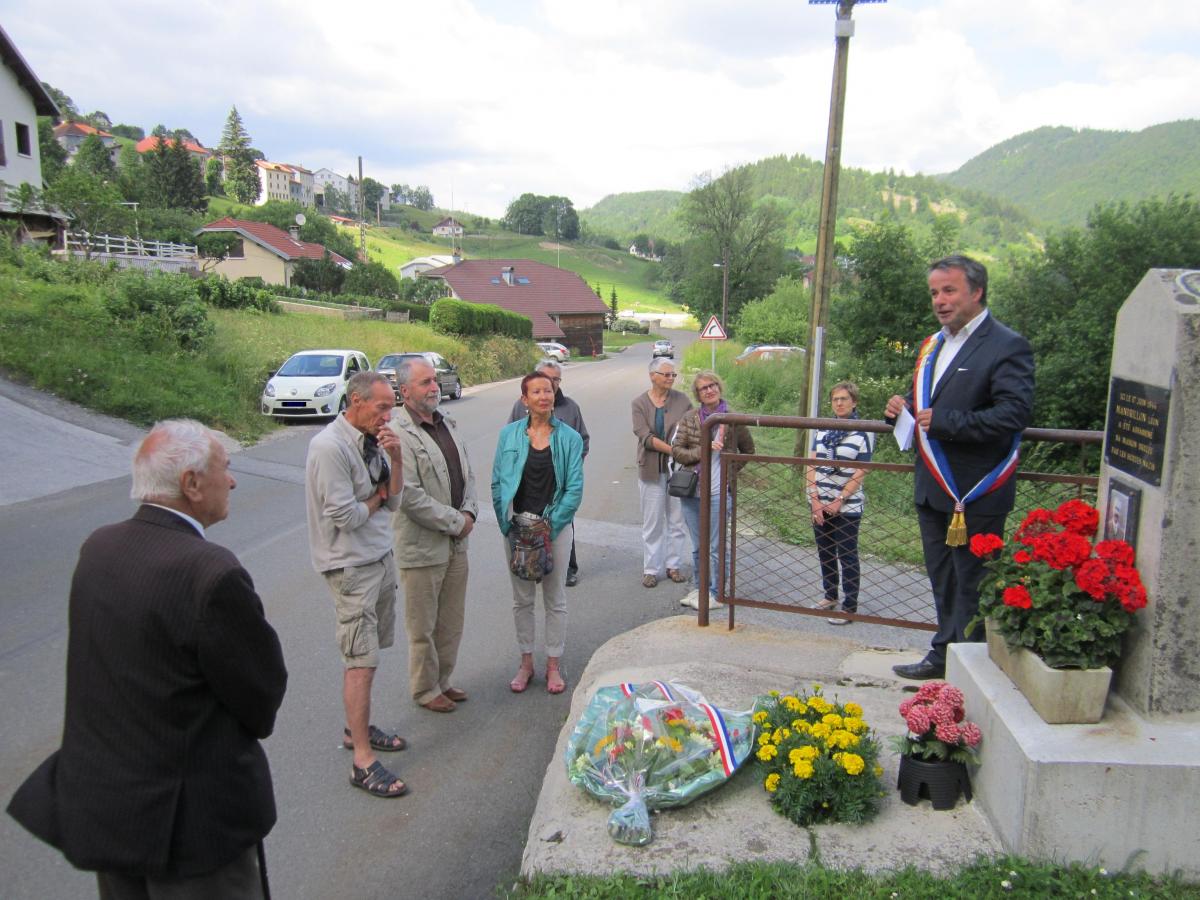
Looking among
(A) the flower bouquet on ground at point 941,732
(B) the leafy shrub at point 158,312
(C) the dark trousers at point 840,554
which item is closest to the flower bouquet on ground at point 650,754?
(A) the flower bouquet on ground at point 941,732

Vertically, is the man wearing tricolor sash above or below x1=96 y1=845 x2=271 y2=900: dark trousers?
above

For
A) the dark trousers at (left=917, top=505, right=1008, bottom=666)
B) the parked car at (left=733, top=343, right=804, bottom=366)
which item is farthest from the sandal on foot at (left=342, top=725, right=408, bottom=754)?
the parked car at (left=733, top=343, right=804, bottom=366)

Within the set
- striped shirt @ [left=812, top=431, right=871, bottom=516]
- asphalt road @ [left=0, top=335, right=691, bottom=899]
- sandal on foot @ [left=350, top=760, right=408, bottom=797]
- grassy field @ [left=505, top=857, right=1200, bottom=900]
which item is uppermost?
striped shirt @ [left=812, top=431, right=871, bottom=516]

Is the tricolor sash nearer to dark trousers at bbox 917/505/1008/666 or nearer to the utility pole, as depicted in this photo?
dark trousers at bbox 917/505/1008/666

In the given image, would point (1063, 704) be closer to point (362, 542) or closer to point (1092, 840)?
point (1092, 840)

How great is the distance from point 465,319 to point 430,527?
3529 cm

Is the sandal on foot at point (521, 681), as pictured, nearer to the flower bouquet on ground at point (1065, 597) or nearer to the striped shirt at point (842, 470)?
the striped shirt at point (842, 470)

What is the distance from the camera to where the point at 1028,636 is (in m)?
3.17

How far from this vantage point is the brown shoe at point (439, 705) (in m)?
4.90

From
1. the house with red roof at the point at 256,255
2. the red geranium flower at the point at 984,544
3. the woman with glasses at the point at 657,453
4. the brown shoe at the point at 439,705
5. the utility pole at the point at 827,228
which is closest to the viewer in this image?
the red geranium flower at the point at 984,544

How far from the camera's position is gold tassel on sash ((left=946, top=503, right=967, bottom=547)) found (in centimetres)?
404

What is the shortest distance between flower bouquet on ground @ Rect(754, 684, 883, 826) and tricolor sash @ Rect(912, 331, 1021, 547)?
3.64 ft

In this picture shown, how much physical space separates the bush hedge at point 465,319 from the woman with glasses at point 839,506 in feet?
109

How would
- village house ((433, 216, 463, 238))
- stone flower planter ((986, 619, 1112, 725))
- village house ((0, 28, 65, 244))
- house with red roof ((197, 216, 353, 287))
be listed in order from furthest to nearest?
village house ((433, 216, 463, 238)) < house with red roof ((197, 216, 353, 287)) < village house ((0, 28, 65, 244)) < stone flower planter ((986, 619, 1112, 725))
